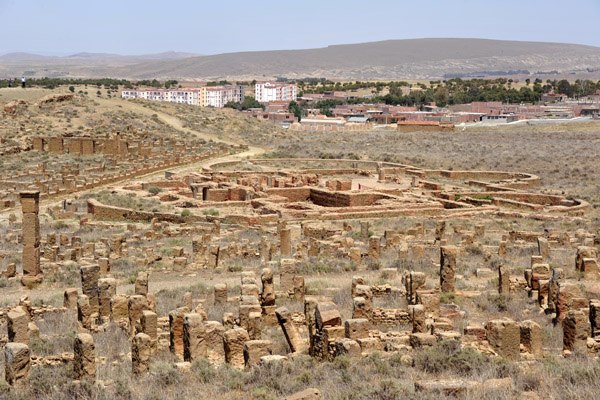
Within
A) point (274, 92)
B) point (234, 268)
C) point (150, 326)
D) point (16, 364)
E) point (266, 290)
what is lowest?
point (234, 268)

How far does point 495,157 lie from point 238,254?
122ft

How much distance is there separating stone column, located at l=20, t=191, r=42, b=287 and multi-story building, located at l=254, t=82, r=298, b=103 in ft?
497

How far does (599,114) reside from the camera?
97.7 metres

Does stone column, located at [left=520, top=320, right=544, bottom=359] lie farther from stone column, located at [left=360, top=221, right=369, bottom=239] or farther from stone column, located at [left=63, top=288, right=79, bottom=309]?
stone column, located at [left=360, top=221, right=369, bottom=239]

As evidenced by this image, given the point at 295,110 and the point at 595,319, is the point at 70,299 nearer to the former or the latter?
the point at 595,319

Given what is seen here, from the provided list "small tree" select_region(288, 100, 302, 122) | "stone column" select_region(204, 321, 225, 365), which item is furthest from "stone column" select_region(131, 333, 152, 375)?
"small tree" select_region(288, 100, 302, 122)

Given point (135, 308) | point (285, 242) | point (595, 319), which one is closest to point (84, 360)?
point (135, 308)

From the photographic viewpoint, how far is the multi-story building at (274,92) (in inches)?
6580

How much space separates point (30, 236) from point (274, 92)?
15258 centimetres

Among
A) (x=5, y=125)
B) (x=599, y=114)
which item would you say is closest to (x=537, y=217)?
(x=5, y=125)

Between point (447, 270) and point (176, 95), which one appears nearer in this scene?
point (447, 270)

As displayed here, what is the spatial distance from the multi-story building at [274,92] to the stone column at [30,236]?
151 meters

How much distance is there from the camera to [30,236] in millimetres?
16266

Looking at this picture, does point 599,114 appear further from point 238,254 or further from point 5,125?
Result: point 238,254
